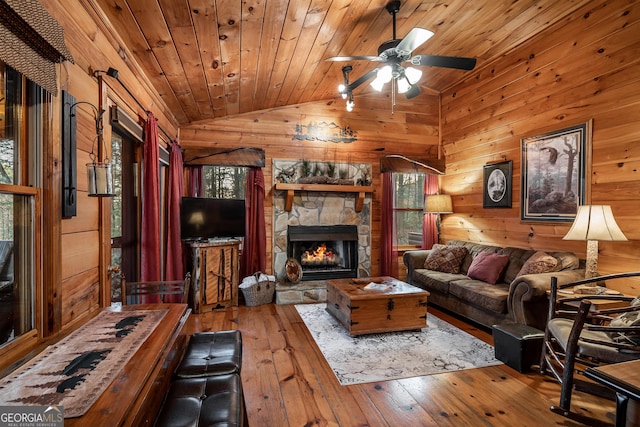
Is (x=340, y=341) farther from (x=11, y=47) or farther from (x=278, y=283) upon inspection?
(x=11, y=47)

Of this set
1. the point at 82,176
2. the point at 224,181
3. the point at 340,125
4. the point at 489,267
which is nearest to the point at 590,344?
the point at 489,267

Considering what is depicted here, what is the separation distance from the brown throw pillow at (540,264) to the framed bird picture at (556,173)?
1.79 ft

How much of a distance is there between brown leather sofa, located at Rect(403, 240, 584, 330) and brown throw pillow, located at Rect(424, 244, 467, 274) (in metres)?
0.07

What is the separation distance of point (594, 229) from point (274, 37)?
3185mm

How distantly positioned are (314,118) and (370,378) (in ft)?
13.1

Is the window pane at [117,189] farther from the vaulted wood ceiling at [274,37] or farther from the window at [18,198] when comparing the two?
the window at [18,198]

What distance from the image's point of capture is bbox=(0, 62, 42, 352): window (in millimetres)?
1348

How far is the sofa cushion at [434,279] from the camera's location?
4.14 m

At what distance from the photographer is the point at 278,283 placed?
488cm

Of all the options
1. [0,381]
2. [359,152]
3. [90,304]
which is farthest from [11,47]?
[359,152]

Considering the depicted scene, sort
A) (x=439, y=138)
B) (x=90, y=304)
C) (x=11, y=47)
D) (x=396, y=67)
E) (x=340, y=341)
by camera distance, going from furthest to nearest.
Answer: (x=439, y=138) → (x=340, y=341) → (x=396, y=67) → (x=90, y=304) → (x=11, y=47)

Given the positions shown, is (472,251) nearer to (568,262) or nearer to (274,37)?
(568,262)

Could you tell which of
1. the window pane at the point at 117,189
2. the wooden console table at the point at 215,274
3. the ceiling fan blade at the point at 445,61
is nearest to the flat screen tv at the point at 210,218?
the wooden console table at the point at 215,274

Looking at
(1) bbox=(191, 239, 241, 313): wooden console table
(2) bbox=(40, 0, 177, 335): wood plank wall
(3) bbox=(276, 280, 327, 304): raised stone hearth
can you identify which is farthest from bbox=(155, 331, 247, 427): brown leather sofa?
(3) bbox=(276, 280, 327, 304): raised stone hearth
